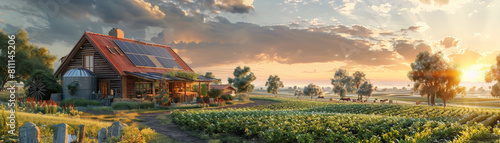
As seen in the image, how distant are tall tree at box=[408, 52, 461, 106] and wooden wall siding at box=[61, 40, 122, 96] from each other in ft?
147

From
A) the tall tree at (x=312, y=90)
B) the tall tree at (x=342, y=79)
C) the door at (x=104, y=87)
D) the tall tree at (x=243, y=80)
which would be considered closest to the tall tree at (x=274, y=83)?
the tall tree at (x=312, y=90)

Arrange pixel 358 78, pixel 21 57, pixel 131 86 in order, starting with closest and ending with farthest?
pixel 131 86 → pixel 21 57 → pixel 358 78

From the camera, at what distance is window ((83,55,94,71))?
3052 centimetres

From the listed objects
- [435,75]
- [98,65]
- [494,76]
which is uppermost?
[98,65]

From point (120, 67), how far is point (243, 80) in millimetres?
31493

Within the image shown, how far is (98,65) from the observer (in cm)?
2995

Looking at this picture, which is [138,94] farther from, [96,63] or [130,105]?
[130,105]

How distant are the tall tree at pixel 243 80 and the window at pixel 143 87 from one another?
90.6 feet

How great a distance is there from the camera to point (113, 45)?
107ft

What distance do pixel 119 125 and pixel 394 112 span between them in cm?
2348

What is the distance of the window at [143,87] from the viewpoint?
30156mm

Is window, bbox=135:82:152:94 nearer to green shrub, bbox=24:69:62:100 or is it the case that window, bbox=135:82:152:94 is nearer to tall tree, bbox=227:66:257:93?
green shrub, bbox=24:69:62:100

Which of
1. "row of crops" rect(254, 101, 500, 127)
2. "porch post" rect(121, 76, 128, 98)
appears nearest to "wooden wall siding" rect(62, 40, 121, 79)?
"porch post" rect(121, 76, 128, 98)

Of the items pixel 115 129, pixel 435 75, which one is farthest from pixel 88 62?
pixel 435 75
